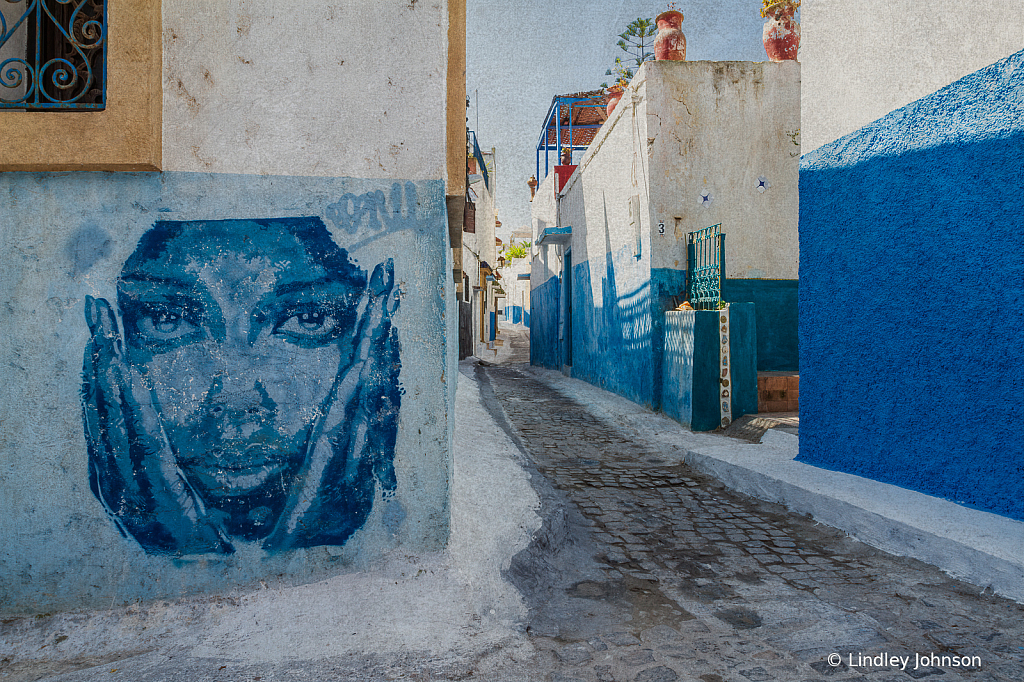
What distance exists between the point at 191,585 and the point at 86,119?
79.5 inches

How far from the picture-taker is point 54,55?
3176 mm

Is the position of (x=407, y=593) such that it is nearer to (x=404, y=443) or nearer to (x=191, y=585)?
(x=404, y=443)

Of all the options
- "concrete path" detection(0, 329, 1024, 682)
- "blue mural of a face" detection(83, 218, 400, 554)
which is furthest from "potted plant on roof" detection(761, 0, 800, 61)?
"blue mural of a face" detection(83, 218, 400, 554)

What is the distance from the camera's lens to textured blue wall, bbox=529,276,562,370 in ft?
57.0

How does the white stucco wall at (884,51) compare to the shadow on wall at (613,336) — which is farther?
the shadow on wall at (613,336)

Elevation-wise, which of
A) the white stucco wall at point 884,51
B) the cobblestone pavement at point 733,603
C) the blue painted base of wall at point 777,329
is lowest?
the cobblestone pavement at point 733,603

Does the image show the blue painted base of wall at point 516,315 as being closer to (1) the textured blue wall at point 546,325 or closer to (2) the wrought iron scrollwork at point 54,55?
(1) the textured blue wall at point 546,325

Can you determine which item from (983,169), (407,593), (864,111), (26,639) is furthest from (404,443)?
(864,111)

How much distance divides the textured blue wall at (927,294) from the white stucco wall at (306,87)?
304 centimetres

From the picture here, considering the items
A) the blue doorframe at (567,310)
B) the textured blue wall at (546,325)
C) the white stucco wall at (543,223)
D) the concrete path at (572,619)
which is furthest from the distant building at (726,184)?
the textured blue wall at (546,325)

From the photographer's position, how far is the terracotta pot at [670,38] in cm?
915

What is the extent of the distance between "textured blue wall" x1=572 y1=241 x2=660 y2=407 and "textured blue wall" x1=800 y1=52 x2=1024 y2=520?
12.2 feet

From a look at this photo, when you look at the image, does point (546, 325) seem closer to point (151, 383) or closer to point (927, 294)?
point (927, 294)

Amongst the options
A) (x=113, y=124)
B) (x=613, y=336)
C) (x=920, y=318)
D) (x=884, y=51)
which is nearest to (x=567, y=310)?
(x=613, y=336)
